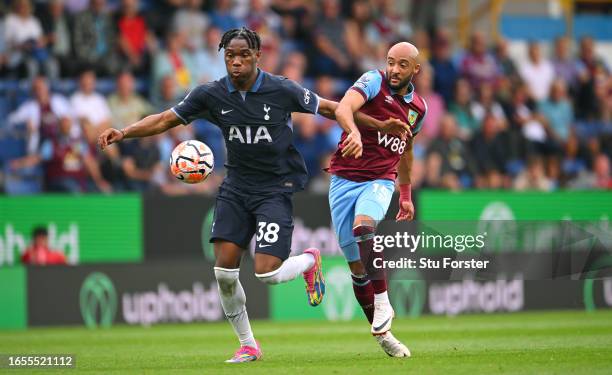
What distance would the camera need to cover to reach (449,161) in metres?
19.9

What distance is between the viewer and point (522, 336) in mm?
12938

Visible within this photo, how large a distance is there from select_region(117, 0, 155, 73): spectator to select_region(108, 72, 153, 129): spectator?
2.96 ft

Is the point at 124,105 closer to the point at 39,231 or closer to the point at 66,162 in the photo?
the point at 66,162

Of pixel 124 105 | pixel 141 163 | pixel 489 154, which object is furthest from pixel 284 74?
pixel 489 154

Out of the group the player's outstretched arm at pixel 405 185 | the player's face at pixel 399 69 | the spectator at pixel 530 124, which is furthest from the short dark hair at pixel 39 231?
the spectator at pixel 530 124

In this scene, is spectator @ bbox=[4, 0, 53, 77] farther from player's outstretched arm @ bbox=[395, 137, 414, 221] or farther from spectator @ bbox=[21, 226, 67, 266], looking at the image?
player's outstretched arm @ bbox=[395, 137, 414, 221]

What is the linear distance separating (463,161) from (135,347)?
9.20 meters

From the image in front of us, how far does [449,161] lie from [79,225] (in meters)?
6.45

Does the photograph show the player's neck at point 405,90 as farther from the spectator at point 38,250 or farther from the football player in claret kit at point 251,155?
the spectator at point 38,250

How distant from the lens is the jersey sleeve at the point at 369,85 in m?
10.1

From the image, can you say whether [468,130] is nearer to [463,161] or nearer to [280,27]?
[463,161]

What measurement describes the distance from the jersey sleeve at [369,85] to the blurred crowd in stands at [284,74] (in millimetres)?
8140

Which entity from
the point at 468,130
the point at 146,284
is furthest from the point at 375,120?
the point at 468,130

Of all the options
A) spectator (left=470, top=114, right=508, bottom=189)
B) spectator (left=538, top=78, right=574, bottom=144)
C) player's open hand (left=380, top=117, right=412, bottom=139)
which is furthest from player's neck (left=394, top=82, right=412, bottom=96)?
spectator (left=538, top=78, right=574, bottom=144)
